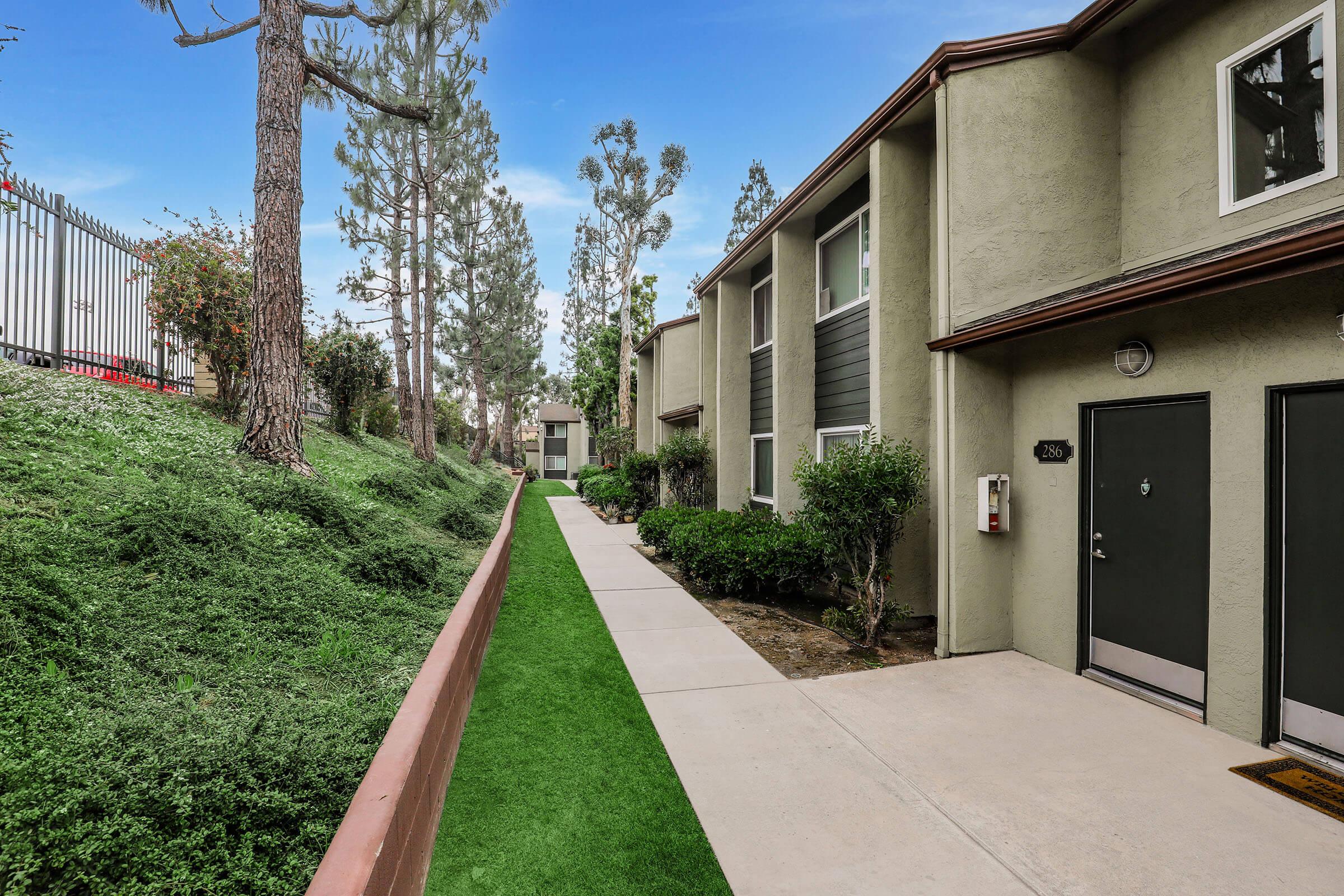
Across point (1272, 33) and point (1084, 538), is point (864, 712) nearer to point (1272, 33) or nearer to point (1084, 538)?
point (1084, 538)

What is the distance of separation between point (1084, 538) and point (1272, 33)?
3.93m

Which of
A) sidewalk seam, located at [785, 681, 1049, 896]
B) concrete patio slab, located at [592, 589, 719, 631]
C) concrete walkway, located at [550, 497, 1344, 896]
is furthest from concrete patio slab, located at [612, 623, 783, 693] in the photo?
sidewalk seam, located at [785, 681, 1049, 896]

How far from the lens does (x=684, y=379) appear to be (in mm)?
15391

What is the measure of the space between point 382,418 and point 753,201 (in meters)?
19.6

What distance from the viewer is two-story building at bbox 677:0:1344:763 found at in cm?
358

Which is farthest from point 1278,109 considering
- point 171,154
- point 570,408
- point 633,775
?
point 570,408

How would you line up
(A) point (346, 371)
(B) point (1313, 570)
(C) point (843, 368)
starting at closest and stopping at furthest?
(B) point (1313, 570) < (C) point (843, 368) < (A) point (346, 371)

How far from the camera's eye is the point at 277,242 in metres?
7.62

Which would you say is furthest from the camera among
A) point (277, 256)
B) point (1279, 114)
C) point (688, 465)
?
point (688, 465)

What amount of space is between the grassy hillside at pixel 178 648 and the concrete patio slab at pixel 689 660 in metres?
1.70

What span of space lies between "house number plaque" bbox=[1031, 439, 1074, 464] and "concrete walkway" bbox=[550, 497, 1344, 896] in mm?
1758

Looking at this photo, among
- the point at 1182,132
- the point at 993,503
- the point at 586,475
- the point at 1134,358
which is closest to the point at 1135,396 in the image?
the point at 1134,358

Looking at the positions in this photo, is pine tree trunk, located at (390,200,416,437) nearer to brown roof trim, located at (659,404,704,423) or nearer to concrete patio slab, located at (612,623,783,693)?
brown roof trim, located at (659,404,704,423)

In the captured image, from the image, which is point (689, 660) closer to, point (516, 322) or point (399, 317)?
point (399, 317)
